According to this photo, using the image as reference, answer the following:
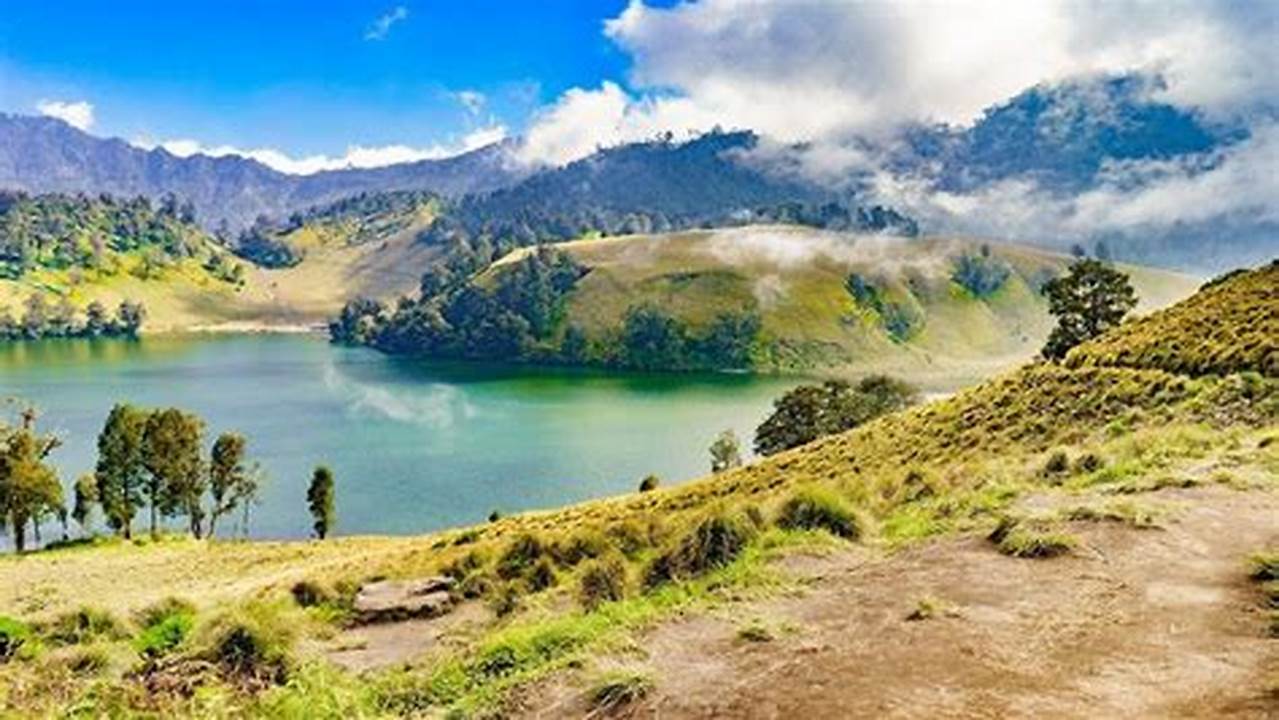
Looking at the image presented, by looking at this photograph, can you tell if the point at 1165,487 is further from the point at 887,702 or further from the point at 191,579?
the point at 191,579

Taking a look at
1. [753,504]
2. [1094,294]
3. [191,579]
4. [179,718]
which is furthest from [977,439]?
[1094,294]

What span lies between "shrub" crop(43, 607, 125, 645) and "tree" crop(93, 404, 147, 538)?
81655 mm

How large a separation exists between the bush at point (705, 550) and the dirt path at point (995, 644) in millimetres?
1704

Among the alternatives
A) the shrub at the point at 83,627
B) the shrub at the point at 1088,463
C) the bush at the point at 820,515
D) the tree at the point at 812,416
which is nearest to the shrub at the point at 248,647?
the shrub at the point at 83,627

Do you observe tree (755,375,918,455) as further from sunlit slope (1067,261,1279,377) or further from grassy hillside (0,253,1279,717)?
grassy hillside (0,253,1279,717)

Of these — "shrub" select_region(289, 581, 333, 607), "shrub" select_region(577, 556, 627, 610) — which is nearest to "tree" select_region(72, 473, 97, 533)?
"shrub" select_region(289, 581, 333, 607)

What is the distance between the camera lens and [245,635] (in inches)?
753

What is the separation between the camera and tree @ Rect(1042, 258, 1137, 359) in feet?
312

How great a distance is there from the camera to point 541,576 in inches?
1004

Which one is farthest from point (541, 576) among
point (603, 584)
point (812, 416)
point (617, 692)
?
point (812, 416)

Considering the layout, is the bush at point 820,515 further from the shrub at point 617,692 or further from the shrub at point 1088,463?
the shrub at point 1088,463

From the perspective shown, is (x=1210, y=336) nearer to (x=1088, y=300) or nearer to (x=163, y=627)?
(x=163, y=627)

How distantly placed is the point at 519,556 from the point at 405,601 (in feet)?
12.4

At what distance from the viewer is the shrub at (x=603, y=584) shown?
63.5ft
